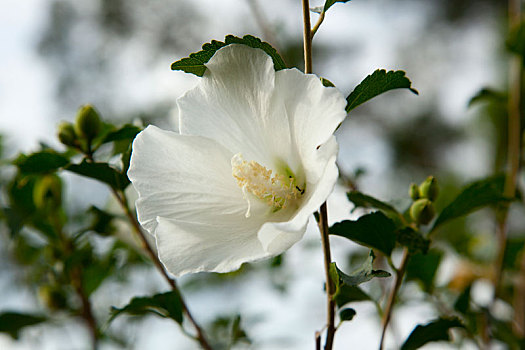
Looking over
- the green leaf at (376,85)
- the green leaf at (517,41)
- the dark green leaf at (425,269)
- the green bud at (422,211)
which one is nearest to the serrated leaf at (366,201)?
the green bud at (422,211)

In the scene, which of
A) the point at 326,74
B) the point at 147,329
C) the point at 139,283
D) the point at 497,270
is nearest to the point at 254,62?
the point at 497,270

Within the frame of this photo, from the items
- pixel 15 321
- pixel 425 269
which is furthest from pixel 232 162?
pixel 15 321

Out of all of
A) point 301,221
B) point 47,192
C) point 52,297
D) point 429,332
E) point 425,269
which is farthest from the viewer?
point 52,297

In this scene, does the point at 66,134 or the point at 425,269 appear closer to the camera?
the point at 66,134

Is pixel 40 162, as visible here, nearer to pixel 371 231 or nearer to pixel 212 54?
pixel 212 54

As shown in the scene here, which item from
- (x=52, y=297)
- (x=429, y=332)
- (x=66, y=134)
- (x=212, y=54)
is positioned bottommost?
(x=52, y=297)

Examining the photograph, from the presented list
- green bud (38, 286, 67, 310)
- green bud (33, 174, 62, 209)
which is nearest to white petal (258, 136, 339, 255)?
green bud (33, 174, 62, 209)

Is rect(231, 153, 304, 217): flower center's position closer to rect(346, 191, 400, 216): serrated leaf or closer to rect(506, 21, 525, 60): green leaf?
rect(346, 191, 400, 216): serrated leaf
